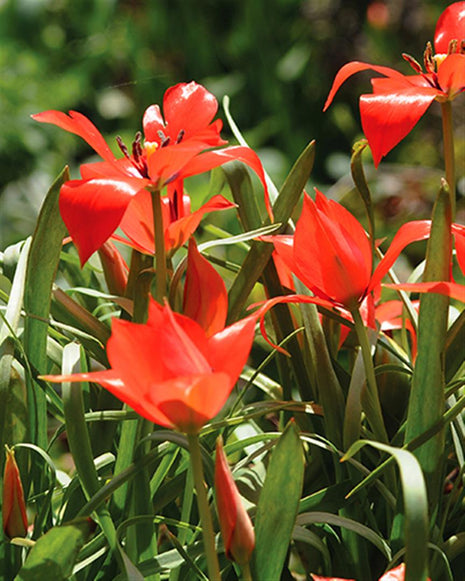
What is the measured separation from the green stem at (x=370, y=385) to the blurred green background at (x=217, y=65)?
1650 mm

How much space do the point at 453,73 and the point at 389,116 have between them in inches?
2.7

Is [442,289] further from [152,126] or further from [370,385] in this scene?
[152,126]

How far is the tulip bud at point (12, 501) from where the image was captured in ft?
1.21

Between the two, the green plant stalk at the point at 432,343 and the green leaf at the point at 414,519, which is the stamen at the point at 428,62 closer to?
the green plant stalk at the point at 432,343

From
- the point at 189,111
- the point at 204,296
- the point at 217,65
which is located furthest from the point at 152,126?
the point at 217,65

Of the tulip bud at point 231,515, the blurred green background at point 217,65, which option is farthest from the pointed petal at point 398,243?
the blurred green background at point 217,65

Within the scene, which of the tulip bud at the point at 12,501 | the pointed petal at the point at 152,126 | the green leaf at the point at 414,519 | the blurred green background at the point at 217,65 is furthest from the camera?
the blurred green background at the point at 217,65

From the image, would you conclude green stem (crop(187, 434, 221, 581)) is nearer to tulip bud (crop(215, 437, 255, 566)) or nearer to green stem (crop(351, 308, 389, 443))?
tulip bud (crop(215, 437, 255, 566))

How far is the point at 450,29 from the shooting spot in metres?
0.51

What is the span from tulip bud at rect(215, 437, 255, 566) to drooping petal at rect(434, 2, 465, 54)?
32 centimetres

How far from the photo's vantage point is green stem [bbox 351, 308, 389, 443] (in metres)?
0.38

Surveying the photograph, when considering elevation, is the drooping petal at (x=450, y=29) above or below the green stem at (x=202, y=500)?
above

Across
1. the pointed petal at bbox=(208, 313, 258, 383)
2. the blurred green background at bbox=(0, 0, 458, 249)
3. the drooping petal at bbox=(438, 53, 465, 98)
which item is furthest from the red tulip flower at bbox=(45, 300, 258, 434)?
the blurred green background at bbox=(0, 0, 458, 249)

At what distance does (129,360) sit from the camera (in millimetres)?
292
